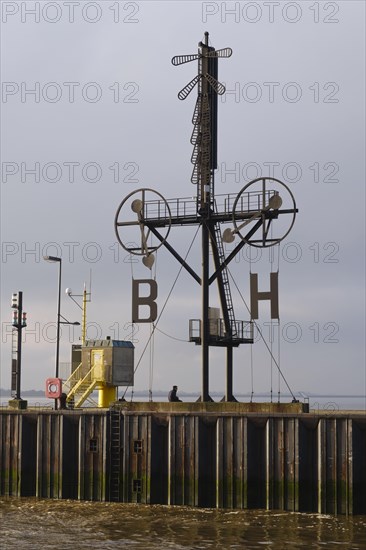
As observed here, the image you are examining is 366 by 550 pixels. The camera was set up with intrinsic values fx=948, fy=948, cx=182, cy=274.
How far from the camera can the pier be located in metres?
33.3

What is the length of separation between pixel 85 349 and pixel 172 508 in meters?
17.5

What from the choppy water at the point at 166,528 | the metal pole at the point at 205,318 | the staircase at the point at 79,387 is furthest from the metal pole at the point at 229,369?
the choppy water at the point at 166,528

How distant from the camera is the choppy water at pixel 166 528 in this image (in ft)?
94.8

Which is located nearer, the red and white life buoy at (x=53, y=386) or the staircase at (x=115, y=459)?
the staircase at (x=115, y=459)

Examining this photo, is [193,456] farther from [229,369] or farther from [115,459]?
[229,369]

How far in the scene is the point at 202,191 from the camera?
4344cm

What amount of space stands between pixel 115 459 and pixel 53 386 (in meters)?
9.20

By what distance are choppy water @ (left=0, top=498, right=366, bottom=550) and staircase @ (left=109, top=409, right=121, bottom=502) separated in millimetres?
613

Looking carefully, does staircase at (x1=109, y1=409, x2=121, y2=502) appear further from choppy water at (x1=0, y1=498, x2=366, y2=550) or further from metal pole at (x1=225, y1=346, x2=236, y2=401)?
metal pole at (x1=225, y1=346, x2=236, y2=401)

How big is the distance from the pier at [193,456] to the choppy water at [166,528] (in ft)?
2.32

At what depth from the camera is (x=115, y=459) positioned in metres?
36.8

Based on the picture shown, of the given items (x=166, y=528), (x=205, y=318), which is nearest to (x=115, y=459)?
(x=166, y=528)

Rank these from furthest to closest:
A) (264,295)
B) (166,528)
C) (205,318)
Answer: (205,318) < (264,295) < (166,528)

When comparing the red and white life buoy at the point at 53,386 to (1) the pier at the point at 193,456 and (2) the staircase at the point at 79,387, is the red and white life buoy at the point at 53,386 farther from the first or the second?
(1) the pier at the point at 193,456
